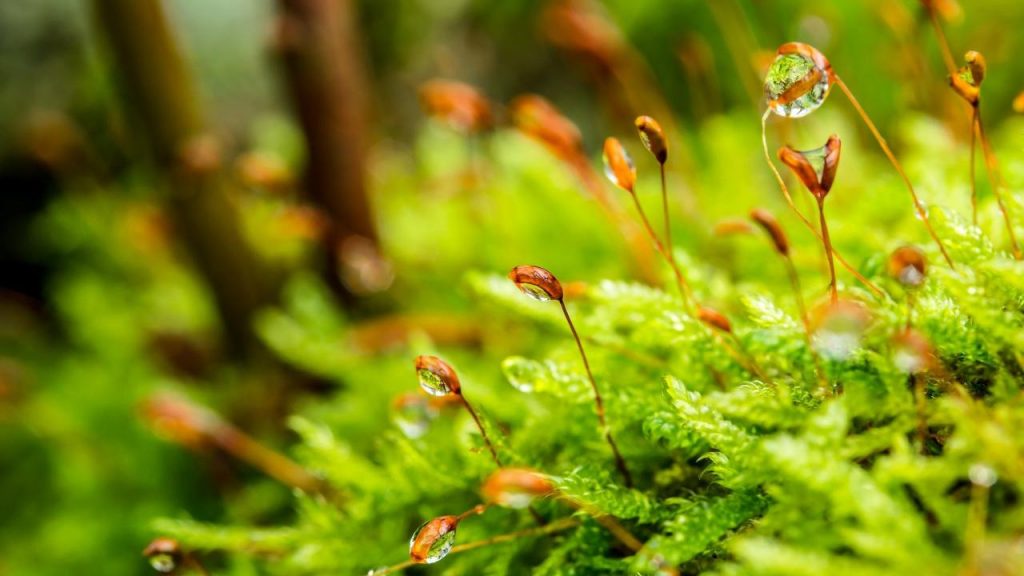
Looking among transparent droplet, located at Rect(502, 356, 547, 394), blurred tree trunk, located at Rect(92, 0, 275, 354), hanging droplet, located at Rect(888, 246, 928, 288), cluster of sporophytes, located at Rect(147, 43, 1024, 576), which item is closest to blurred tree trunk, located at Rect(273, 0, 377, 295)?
blurred tree trunk, located at Rect(92, 0, 275, 354)

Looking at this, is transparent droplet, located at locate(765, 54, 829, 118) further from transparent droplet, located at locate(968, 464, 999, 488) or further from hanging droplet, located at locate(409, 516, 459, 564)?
hanging droplet, located at locate(409, 516, 459, 564)

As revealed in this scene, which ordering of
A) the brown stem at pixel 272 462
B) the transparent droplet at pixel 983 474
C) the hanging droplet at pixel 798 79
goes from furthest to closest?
the brown stem at pixel 272 462 < the hanging droplet at pixel 798 79 < the transparent droplet at pixel 983 474

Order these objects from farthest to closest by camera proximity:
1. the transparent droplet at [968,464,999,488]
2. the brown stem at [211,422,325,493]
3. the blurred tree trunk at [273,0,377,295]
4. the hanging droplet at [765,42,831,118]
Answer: the blurred tree trunk at [273,0,377,295], the brown stem at [211,422,325,493], the hanging droplet at [765,42,831,118], the transparent droplet at [968,464,999,488]

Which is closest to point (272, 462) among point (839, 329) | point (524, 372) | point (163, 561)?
point (163, 561)

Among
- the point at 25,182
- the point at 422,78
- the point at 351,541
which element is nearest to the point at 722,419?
the point at 351,541

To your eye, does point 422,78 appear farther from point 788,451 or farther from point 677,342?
point 788,451

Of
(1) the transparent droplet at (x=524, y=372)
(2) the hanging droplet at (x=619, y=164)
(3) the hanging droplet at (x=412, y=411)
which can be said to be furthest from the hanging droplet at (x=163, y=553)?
(2) the hanging droplet at (x=619, y=164)

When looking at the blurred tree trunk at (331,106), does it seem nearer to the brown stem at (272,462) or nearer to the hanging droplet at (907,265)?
the brown stem at (272,462)
